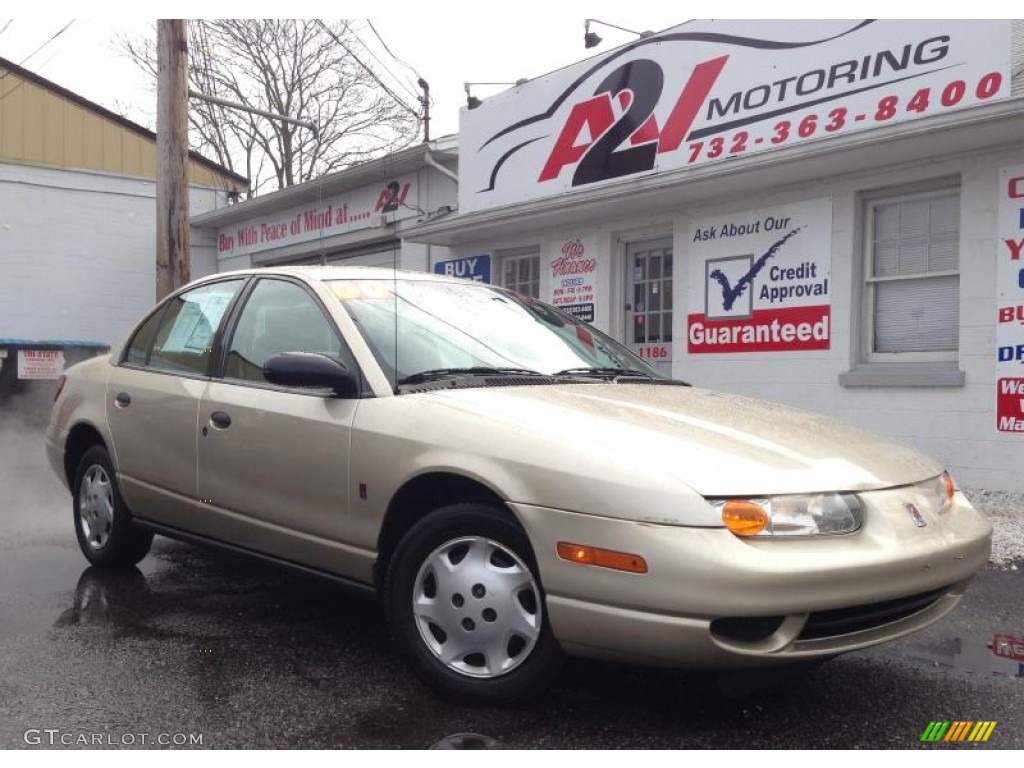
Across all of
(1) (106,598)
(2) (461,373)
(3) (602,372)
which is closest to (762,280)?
(3) (602,372)

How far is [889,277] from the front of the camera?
8.05 m

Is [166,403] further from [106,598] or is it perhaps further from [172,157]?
[172,157]

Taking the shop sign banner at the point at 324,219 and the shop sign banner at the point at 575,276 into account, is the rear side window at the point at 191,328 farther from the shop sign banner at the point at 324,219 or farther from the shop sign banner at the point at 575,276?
the shop sign banner at the point at 324,219

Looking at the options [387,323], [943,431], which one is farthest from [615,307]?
[387,323]

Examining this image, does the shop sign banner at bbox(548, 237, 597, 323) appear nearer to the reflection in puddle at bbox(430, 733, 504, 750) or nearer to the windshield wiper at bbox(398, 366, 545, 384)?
the windshield wiper at bbox(398, 366, 545, 384)

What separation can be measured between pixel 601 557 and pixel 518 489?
364 mm

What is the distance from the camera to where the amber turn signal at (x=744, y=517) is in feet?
9.24

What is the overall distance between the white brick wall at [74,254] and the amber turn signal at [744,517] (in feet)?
58.0

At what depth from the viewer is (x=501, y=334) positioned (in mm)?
4219

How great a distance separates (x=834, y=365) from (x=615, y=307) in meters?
2.82

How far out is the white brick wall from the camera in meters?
17.6

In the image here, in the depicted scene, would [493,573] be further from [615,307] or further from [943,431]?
[615,307]

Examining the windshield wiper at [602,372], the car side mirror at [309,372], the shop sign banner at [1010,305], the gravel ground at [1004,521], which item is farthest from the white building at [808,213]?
the car side mirror at [309,372]

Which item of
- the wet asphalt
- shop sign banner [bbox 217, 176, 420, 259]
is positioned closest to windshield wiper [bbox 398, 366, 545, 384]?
the wet asphalt
